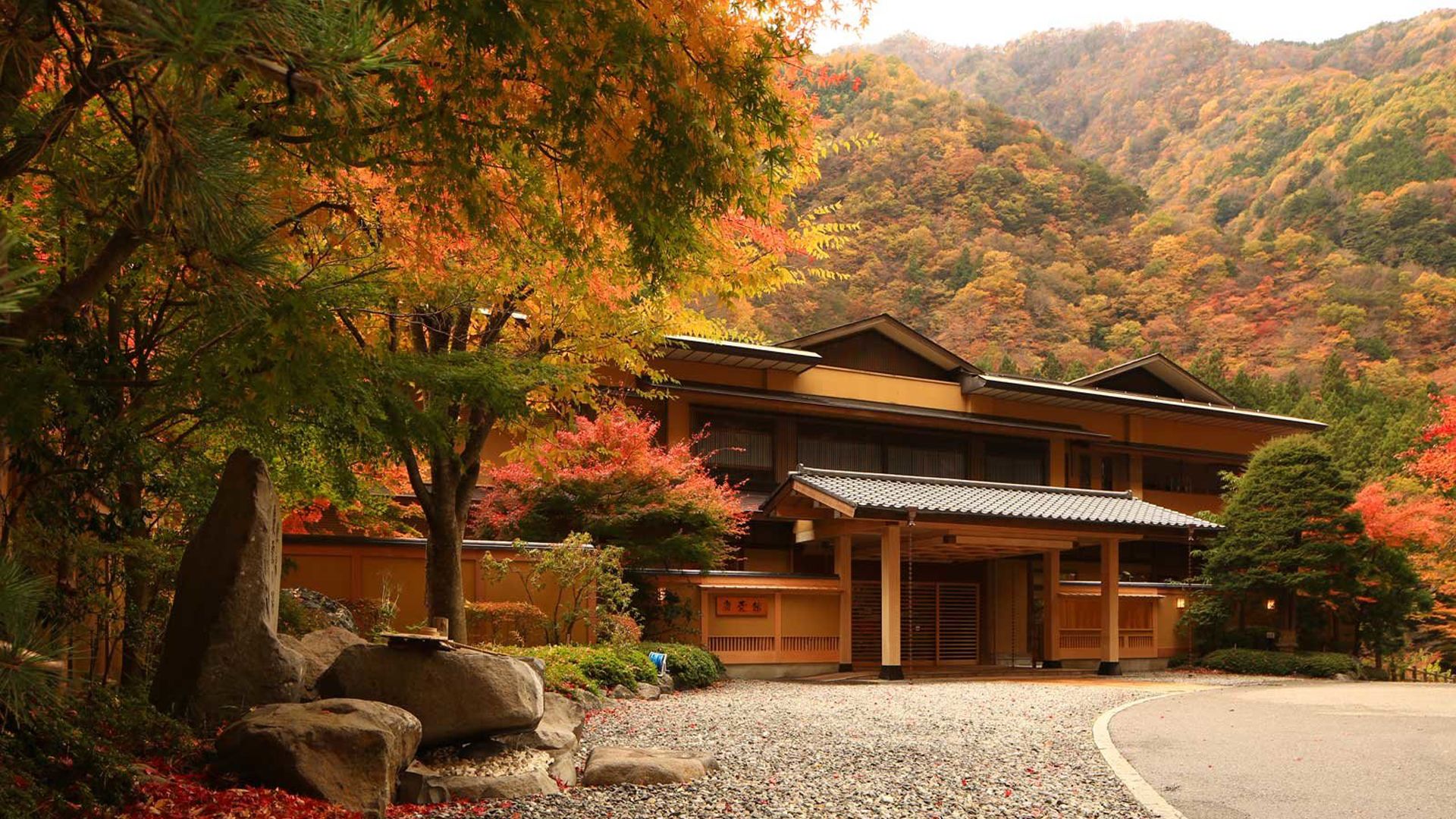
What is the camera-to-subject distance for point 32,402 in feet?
14.4

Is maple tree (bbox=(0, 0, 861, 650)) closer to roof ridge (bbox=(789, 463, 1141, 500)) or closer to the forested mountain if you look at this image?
roof ridge (bbox=(789, 463, 1141, 500))

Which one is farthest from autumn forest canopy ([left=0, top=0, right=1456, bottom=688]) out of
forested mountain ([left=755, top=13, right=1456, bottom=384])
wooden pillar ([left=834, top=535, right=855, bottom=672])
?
forested mountain ([left=755, top=13, right=1456, bottom=384])

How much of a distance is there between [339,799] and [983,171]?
50293 millimetres

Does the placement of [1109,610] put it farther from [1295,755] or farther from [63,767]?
[63,767]

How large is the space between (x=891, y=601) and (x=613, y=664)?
6.51 meters

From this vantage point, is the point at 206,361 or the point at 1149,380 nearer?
the point at 206,361

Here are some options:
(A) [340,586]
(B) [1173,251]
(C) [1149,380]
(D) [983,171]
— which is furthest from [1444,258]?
(A) [340,586]

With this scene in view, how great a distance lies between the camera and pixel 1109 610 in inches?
837

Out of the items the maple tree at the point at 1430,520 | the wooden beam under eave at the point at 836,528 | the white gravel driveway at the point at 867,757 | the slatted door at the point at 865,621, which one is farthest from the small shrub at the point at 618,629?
Result: the maple tree at the point at 1430,520

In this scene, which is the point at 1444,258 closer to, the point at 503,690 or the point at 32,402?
the point at 503,690

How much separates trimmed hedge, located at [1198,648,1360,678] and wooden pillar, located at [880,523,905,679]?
8.31 m

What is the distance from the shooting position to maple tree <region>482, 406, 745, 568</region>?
18.8 metres

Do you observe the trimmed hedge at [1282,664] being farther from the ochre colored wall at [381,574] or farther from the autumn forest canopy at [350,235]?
the ochre colored wall at [381,574]

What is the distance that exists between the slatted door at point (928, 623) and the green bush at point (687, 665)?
5.93 meters
